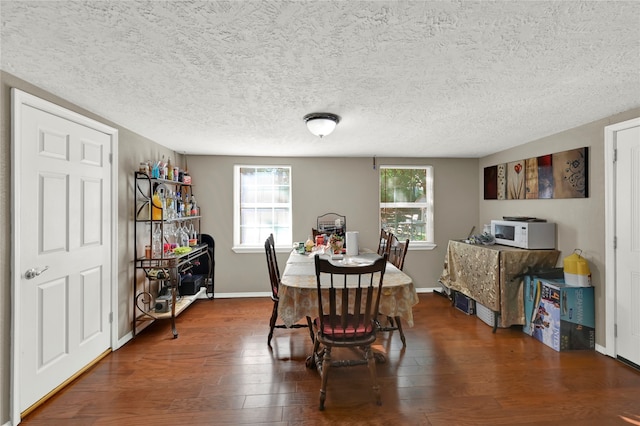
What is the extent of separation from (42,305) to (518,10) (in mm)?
3126

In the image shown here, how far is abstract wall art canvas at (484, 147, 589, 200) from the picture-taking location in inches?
113

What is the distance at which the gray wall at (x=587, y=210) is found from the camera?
2.67 m

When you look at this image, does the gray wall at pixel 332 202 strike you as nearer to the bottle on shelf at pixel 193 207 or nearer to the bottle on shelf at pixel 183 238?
the bottle on shelf at pixel 193 207

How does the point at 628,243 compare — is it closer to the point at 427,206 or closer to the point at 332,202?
the point at 427,206

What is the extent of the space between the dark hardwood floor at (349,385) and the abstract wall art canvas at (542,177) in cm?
158

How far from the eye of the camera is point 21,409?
1.84 meters

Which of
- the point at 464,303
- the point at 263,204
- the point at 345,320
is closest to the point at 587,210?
the point at 464,303

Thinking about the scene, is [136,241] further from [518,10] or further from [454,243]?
[454,243]

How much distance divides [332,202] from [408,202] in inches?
48.6

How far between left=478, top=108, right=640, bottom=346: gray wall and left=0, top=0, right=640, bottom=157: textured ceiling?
0.17 metres

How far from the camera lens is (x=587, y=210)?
2.82 meters

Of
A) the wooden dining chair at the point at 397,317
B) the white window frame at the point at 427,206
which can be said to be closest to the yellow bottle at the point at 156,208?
the wooden dining chair at the point at 397,317

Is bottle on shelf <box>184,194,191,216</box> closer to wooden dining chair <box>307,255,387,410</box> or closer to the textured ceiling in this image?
the textured ceiling

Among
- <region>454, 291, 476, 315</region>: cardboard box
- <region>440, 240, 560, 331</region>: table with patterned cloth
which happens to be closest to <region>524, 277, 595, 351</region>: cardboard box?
<region>440, 240, 560, 331</region>: table with patterned cloth
